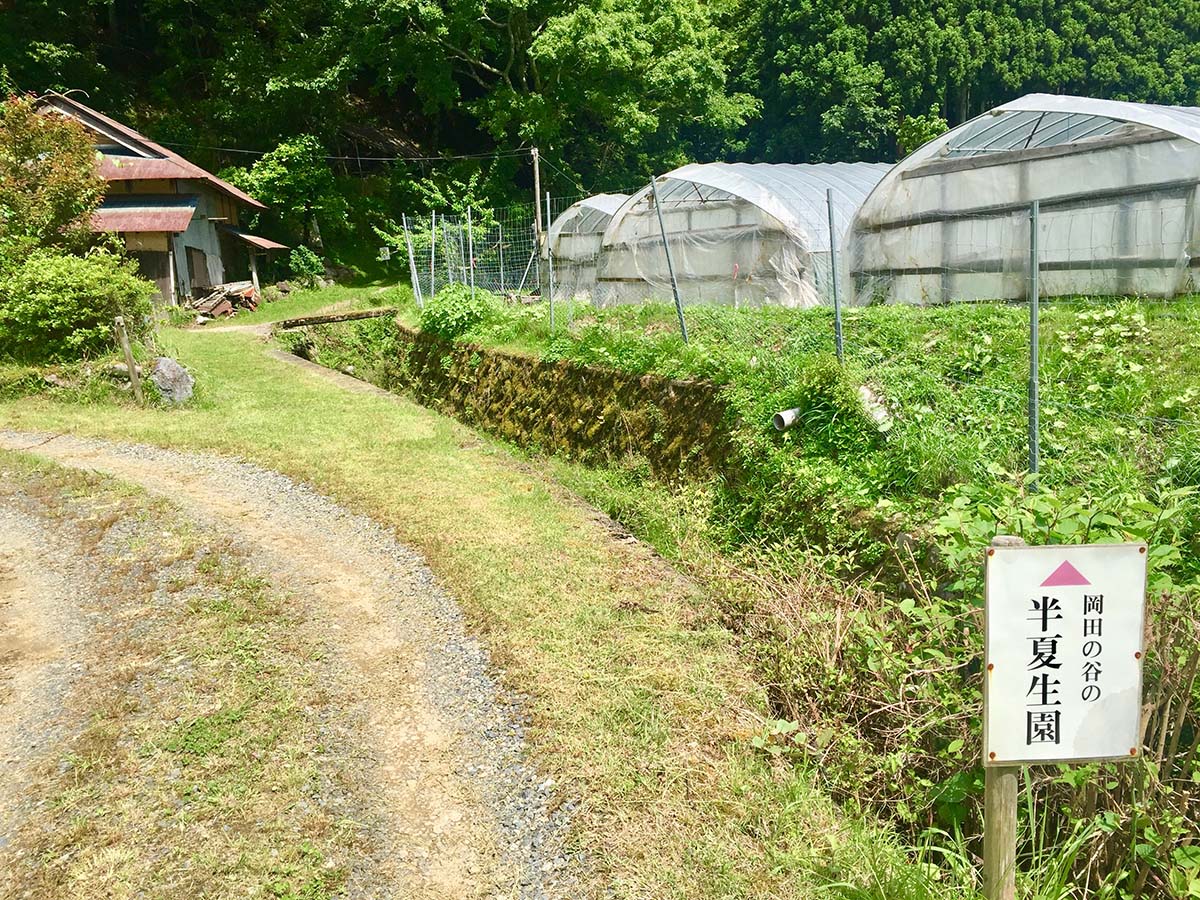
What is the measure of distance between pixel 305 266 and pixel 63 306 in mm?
15302

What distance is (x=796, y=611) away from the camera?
197 inches

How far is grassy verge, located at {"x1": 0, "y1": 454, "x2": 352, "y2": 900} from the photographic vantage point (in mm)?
3381

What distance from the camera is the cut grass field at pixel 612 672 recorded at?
3391 mm

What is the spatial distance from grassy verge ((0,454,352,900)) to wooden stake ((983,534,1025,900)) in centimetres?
242

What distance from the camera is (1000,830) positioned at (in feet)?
8.61

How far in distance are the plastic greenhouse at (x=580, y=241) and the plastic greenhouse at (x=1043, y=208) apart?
25.1 feet

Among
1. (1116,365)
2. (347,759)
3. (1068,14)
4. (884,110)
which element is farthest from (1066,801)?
(1068,14)

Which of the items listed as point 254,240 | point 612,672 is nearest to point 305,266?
point 254,240

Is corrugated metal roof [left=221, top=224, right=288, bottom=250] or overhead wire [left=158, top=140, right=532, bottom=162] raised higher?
overhead wire [left=158, top=140, right=532, bottom=162]

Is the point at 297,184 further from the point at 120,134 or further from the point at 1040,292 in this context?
the point at 1040,292

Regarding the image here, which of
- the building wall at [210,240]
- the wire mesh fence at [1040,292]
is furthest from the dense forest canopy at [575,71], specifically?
the wire mesh fence at [1040,292]

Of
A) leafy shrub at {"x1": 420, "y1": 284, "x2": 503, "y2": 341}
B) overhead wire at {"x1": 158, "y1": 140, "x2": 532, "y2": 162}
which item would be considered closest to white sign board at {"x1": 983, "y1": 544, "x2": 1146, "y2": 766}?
leafy shrub at {"x1": 420, "y1": 284, "x2": 503, "y2": 341}

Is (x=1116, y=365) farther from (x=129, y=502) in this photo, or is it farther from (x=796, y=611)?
(x=129, y=502)

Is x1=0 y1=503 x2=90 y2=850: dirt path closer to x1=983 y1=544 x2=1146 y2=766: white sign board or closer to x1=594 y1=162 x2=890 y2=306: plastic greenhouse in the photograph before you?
x1=983 y1=544 x2=1146 y2=766: white sign board
